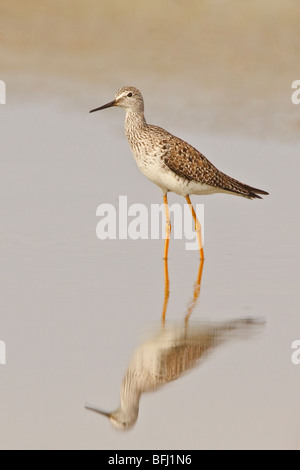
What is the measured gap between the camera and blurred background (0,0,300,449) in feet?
22.0

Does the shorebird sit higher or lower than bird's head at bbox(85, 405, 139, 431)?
higher

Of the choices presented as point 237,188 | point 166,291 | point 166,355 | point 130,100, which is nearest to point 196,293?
point 166,291

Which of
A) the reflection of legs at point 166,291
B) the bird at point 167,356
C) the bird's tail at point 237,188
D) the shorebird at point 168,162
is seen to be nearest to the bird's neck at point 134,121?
the shorebird at point 168,162

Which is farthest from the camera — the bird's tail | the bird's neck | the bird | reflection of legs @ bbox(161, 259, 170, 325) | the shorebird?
the bird's tail

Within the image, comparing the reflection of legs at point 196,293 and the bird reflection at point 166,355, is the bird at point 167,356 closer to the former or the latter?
the bird reflection at point 166,355

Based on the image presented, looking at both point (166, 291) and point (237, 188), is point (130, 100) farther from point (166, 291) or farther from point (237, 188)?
point (166, 291)

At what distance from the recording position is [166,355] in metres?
7.69

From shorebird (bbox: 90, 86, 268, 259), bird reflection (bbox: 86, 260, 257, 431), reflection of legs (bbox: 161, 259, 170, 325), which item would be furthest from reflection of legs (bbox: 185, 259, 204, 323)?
shorebird (bbox: 90, 86, 268, 259)

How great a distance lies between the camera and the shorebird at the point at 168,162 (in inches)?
449

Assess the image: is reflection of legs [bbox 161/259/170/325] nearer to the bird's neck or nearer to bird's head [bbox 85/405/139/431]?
the bird's neck

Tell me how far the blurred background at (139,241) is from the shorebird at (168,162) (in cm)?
59

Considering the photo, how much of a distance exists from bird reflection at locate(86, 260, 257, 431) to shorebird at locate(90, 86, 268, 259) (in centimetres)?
271

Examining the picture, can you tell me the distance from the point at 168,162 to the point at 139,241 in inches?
40.5

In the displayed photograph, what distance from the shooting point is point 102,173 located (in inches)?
571
